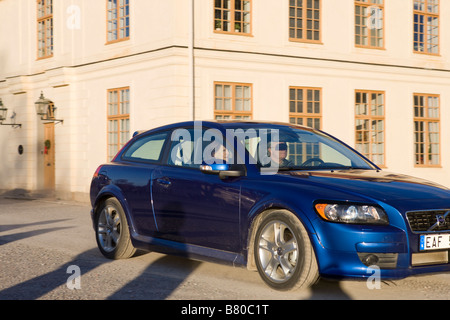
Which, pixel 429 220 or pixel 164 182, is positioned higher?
pixel 164 182

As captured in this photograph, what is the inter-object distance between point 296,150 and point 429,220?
1649 mm

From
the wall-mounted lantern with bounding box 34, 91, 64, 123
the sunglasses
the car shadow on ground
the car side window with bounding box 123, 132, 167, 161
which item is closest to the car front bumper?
the car shadow on ground

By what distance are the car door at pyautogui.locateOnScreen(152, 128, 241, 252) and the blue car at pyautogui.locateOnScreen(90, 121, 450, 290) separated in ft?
0.03

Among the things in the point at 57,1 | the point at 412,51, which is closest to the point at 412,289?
the point at 412,51

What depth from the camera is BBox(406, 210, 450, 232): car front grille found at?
548cm

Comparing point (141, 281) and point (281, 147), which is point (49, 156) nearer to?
point (141, 281)

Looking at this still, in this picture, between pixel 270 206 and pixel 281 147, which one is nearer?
pixel 270 206

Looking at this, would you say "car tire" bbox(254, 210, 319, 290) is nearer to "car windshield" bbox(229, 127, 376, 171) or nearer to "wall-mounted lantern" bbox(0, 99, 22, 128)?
"car windshield" bbox(229, 127, 376, 171)

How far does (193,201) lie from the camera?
261 inches

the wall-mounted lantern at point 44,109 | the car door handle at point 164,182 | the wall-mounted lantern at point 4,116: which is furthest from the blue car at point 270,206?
the wall-mounted lantern at point 4,116

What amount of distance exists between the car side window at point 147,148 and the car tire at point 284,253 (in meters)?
1.93

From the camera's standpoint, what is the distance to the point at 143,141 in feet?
26.2

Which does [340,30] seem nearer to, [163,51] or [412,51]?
[412,51]

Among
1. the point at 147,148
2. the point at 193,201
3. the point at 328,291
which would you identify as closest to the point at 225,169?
the point at 193,201
